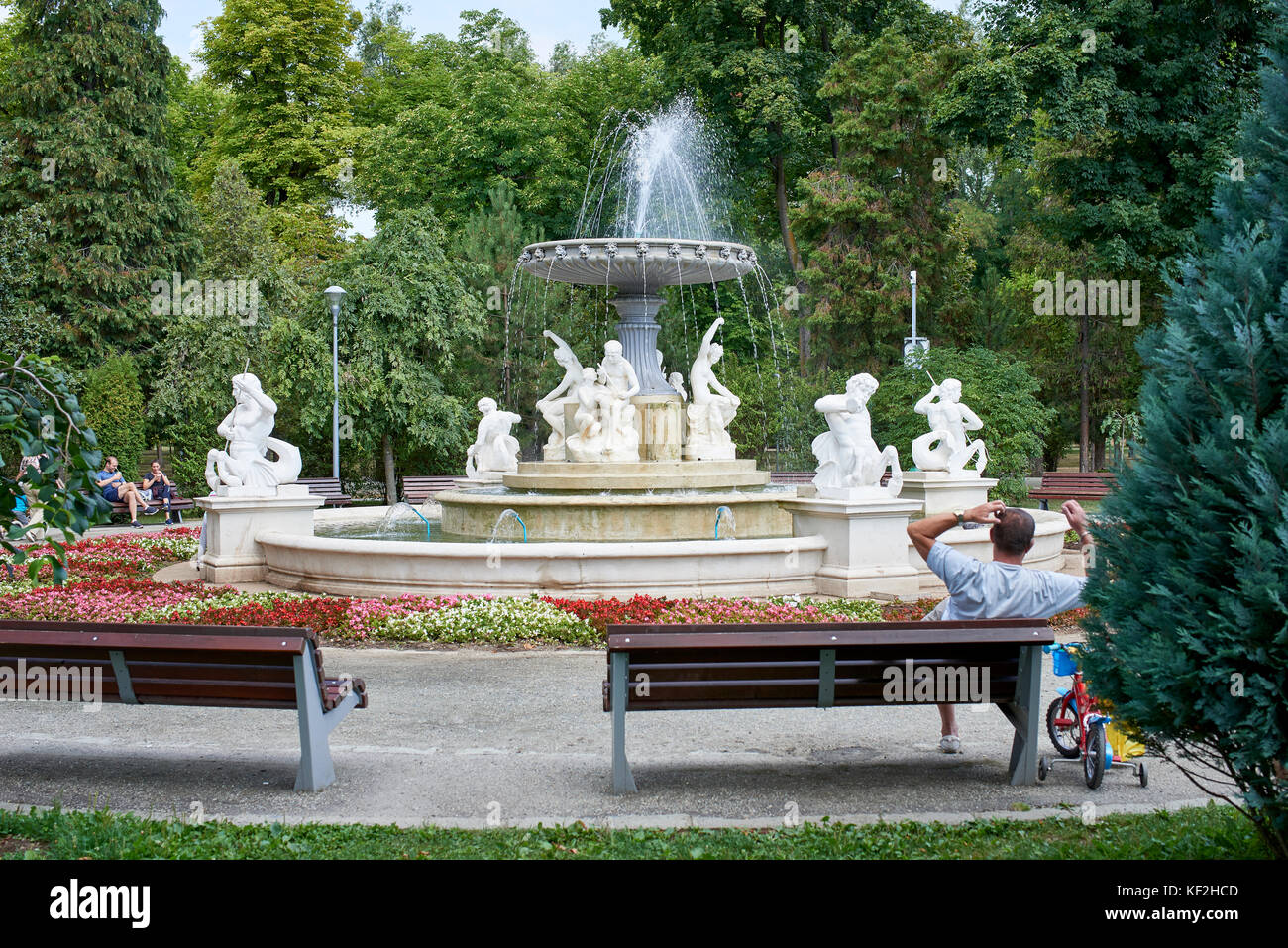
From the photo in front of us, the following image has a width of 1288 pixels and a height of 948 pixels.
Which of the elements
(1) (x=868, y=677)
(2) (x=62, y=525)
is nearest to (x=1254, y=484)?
(1) (x=868, y=677)

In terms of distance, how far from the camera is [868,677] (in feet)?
18.1

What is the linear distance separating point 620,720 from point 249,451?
9527mm

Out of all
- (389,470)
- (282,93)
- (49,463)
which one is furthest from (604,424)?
(282,93)

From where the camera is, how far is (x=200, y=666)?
5.65m

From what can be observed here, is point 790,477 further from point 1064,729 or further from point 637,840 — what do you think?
point 637,840

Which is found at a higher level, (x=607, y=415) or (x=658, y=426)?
(x=607, y=415)

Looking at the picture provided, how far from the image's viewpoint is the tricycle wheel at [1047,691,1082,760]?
5.94m

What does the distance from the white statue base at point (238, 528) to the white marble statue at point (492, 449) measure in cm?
481

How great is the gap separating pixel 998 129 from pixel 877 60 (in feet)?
26.4

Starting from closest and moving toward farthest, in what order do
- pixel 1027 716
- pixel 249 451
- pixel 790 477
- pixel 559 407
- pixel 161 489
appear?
pixel 1027 716
pixel 249 451
pixel 559 407
pixel 790 477
pixel 161 489

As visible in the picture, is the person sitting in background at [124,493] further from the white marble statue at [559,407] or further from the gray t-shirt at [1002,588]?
the gray t-shirt at [1002,588]

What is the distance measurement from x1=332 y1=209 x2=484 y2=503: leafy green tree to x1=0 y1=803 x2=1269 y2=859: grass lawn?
921 inches

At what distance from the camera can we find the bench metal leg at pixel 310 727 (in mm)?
5488
